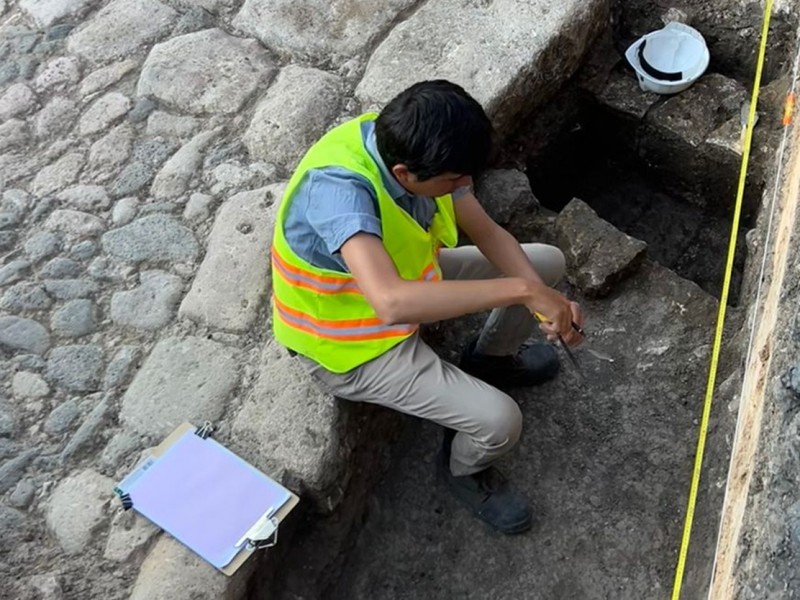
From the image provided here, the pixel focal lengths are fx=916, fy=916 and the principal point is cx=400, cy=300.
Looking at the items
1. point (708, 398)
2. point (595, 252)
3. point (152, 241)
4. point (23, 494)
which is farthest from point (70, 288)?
point (708, 398)

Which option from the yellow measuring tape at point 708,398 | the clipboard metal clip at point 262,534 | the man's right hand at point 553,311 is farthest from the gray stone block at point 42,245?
the yellow measuring tape at point 708,398

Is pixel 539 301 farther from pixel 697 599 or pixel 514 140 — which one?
pixel 514 140

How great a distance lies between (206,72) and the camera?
154 inches

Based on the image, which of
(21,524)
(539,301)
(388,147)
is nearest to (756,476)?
(539,301)

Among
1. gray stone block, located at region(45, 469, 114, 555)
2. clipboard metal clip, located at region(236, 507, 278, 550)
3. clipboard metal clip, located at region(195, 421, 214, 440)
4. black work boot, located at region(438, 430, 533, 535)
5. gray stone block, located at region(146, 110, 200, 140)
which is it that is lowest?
black work boot, located at region(438, 430, 533, 535)

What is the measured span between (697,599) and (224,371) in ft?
5.35

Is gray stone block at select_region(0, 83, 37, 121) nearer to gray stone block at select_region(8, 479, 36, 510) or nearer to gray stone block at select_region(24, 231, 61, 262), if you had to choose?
gray stone block at select_region(24, 231, 61, 262)

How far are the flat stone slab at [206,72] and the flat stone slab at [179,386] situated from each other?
117cm

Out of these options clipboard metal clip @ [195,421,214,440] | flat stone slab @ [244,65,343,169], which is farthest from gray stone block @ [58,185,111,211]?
clipboard metal clip @ [195,421,214,440]

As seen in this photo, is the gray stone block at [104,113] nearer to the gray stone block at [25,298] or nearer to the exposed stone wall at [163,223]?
the exposed stone wall at [163,223]

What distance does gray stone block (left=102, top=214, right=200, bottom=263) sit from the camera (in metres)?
3.42

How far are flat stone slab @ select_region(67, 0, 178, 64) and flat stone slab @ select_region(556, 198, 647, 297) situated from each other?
2.02 metres

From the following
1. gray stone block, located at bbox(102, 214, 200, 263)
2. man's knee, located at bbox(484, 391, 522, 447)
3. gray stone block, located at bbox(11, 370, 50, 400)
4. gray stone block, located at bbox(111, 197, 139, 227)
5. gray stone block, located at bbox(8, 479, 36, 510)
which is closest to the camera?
man's knee, located at bbox(484, 391, 522, 447)

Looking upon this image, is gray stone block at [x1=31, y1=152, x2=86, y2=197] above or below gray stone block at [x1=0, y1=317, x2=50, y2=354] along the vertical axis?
above
